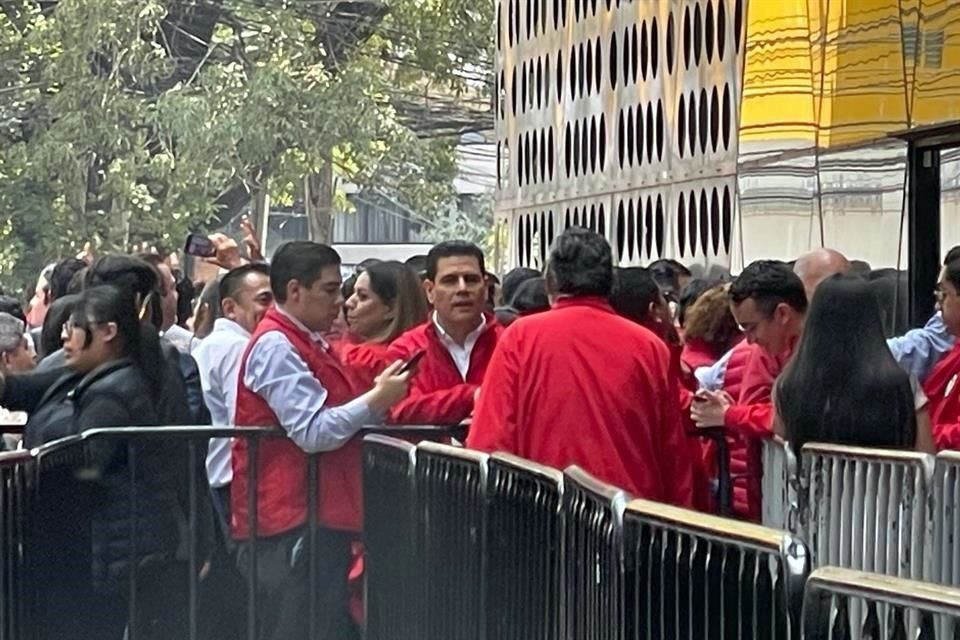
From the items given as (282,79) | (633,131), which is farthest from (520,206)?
(282,79)

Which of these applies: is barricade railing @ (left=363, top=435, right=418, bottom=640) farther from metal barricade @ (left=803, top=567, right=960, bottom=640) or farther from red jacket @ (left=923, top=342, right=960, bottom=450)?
metal barricade @ (left=803, top=567, right=960, bottom=640)

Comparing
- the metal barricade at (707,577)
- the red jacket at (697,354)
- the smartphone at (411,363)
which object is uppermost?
the smartphone at (411,363)

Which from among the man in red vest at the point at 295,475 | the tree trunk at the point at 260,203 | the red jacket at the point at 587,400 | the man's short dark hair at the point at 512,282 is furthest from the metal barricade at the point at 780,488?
the tree trunk at the point at 260,203

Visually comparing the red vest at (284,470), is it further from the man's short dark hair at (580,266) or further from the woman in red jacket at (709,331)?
the woman in red jacket at (709,331)

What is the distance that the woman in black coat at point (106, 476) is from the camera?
888 cm

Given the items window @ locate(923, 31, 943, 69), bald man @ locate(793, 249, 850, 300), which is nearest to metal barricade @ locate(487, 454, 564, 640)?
bald man @ locate(793, 249, 850, 300)

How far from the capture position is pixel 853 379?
8289 mm

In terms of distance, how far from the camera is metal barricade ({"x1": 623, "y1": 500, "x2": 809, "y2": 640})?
15.6 feet

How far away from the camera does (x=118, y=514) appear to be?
29.7 feet

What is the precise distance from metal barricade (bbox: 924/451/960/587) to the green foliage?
29484 millimetres

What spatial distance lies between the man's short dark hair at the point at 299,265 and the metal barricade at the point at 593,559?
2810 mm

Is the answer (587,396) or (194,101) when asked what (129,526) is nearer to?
(587,396)

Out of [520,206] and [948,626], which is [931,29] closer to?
[948,626]

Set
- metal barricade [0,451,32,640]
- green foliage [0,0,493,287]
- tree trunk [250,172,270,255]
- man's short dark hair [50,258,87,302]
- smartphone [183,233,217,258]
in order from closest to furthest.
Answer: metal barricade [0,451,32,640], man's short dark hair [50,258,87,302], smartphone [183,233,217,258], green foliage [0,0,493,287], tree trunk [250,172,270,255]
